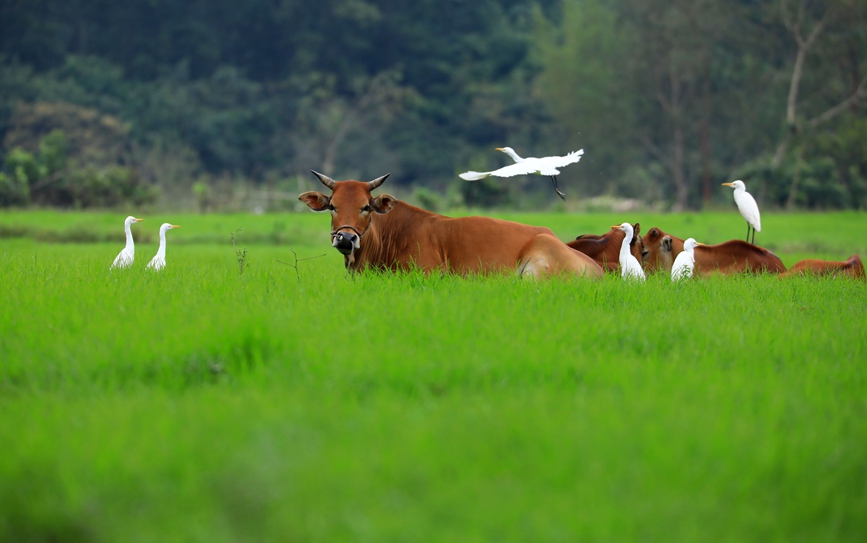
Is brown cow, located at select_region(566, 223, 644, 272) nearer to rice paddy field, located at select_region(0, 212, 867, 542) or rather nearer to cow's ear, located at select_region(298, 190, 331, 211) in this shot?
rice paddy field, located at select_region(0, 212, 867, 542)

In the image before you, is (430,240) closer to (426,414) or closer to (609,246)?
(609,246)

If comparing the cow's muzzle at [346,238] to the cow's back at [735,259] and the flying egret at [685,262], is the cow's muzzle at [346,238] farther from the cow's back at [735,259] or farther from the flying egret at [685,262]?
the cow's back at [735,259]

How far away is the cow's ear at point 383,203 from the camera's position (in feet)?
25.9

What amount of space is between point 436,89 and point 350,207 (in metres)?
40.9

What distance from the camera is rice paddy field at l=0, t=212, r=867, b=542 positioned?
314 centimetres

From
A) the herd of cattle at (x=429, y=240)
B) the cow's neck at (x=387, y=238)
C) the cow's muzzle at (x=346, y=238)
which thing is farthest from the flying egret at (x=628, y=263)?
the cow's muzzle at (x=346, y=238)

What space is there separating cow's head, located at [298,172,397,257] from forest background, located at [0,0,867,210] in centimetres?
2632

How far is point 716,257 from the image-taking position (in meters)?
9.20

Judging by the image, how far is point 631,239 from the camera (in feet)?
29.3

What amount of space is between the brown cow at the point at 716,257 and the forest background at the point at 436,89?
79.9 feet

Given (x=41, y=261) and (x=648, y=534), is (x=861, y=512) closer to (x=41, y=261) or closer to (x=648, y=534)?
(x=648, y=534)

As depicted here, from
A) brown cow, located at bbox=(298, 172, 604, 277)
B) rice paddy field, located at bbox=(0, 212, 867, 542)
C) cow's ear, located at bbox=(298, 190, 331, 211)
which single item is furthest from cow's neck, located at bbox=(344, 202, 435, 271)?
rice paddy field, located at bbox=(0, 212, 867, 542)

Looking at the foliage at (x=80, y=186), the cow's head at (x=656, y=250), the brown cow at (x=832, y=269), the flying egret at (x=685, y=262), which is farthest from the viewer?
the foliage at (x=80, y=186)

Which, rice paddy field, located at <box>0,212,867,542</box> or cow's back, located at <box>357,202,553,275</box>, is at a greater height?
cow's back, located at <box>357,202,553,275</box>
